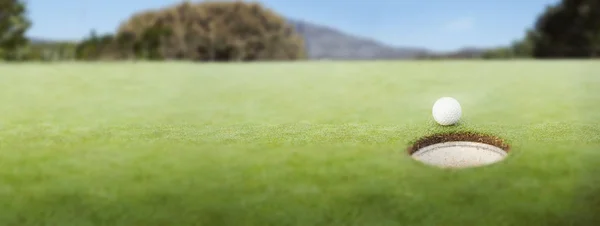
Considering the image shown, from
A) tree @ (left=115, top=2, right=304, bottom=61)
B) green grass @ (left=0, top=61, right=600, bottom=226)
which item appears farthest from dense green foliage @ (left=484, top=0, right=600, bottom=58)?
green grass @ (left=0, top=61, right=600, bottom=226)

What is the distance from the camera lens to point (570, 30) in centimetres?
6425

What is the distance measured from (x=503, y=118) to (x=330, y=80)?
8831mm

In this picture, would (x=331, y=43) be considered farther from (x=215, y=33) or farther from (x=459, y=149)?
(x=459, y=149)

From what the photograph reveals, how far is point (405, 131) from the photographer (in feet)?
31.1

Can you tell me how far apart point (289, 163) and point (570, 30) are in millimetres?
63969


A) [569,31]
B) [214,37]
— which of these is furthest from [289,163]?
[214,37]

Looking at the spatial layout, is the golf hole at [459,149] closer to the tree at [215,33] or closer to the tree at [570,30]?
the tree at [570,30]

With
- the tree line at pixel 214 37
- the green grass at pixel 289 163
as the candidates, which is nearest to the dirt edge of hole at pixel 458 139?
the green grass at pixel 289 163

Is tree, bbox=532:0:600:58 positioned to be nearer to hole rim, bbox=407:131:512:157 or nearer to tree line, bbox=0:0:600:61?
tree line, bbox=0:0:600:61

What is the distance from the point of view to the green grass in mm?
6473

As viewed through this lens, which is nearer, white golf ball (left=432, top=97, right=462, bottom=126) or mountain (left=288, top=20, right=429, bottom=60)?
white golf ball (left=432, top=97, right=462, bottom=126)

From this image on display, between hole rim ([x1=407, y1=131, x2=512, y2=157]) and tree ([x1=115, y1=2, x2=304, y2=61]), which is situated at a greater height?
tree ([x1=115, y1=2, x2=304, y2=61])

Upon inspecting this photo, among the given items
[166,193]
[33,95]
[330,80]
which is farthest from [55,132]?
[330,80]

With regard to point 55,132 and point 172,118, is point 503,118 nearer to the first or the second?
point 172,118
